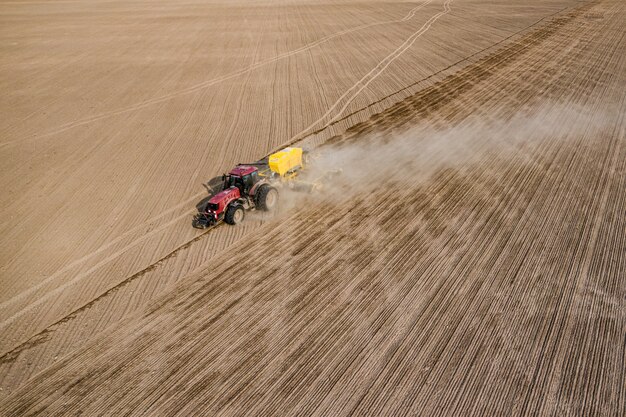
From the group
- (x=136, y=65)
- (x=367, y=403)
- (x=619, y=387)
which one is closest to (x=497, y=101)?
(x=619, y=387)

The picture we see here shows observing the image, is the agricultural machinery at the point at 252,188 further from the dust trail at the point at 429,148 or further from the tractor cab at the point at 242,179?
the dust trail at the point at 429,148

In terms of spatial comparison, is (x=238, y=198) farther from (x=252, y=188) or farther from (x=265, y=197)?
(x=265, y=197)

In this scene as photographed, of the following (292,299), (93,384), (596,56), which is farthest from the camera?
(596,56)

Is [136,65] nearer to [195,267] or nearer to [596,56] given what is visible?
[195,267]

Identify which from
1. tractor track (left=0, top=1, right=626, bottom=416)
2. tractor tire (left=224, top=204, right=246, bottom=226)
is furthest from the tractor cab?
tractor track (left=0, top=1, right=626, bottom=416)

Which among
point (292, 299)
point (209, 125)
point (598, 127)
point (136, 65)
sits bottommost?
point (598, 127)

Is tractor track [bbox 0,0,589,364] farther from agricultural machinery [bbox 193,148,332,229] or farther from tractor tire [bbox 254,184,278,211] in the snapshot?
tractor tire [bbox 254,184,278,211]

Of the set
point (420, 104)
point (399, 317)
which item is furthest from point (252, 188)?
point (420, 104)
